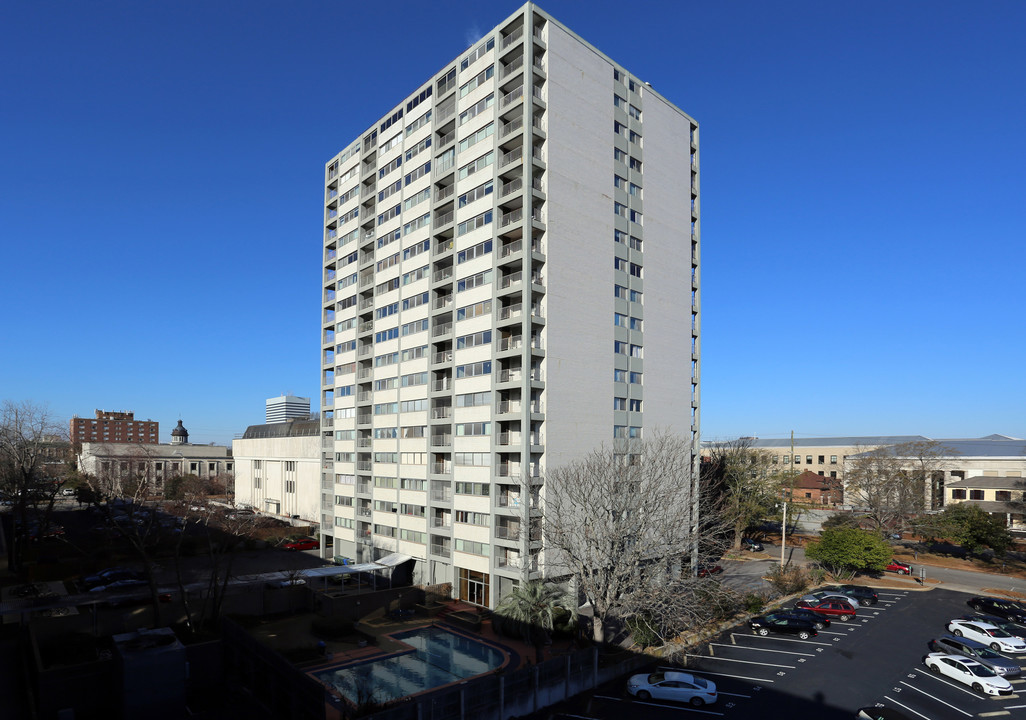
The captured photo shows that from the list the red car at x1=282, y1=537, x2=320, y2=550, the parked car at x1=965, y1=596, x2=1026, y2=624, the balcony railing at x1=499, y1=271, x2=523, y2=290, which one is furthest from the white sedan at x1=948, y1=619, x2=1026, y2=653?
the red car at x1=282, y1=537, x2=320, y2=550

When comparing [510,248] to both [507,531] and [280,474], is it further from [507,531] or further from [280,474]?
[280,474]

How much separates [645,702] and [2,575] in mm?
63235

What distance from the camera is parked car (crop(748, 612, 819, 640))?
40062mm

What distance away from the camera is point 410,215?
5784 cm

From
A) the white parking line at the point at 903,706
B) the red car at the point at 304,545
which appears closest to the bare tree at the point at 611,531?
the white parking line at the point at 903,706

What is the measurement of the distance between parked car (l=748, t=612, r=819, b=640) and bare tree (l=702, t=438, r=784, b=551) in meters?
28.1

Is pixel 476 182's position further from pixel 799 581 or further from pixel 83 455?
pixel 83 455

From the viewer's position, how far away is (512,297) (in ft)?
153

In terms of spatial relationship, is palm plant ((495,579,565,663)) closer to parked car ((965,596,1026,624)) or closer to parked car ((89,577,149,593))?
parked car ((965,596,1026,624))

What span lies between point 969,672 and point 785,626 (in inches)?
413

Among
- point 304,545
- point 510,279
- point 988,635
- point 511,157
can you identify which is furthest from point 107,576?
point 988,635

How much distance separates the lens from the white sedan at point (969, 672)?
3078 centimetres

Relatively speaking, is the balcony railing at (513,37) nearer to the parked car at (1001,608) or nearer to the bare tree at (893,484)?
the parked car at (1001,608)

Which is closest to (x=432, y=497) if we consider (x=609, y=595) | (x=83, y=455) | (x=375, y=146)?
(x=609, y=595)
